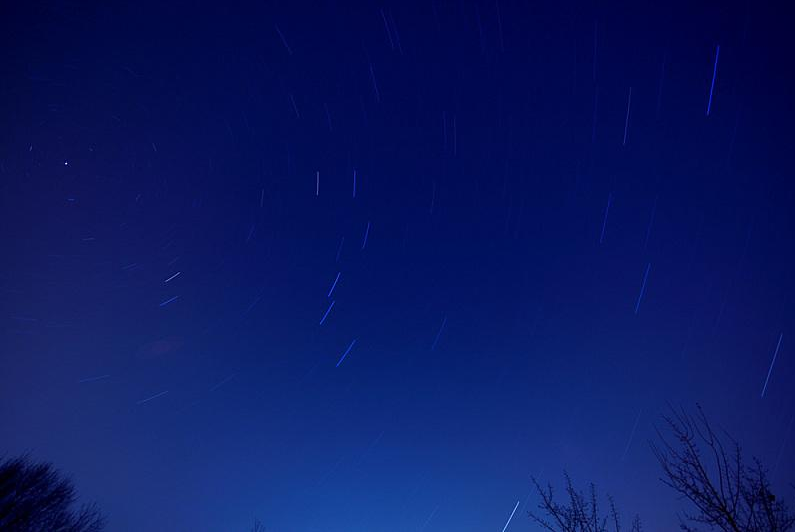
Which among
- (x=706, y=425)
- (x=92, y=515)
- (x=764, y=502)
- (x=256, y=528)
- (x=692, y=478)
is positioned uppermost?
(x=706, y=425)

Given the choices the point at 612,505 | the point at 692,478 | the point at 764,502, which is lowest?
the point at 612,505

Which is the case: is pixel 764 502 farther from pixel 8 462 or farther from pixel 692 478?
pixel 8 462

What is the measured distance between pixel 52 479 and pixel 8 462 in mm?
2139

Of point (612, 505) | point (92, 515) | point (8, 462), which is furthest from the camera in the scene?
point (92, 515)

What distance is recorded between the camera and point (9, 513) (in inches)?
560

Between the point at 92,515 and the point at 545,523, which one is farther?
the point at 92,515

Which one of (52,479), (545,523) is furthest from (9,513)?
(545,523)

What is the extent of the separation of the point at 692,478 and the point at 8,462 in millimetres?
27997

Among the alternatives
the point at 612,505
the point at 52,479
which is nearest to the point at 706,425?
the point at 612,505

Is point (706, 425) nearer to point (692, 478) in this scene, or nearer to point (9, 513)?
point (692, 478)

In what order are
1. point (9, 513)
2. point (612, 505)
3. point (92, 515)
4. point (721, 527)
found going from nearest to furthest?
point (721, 527) < point (612, 505) < point (9, 513) < point (92, 515)

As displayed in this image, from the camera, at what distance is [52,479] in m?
16.5

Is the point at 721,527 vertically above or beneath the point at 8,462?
above

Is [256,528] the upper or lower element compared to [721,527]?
lower
